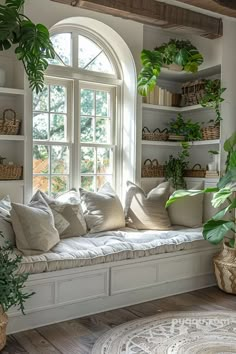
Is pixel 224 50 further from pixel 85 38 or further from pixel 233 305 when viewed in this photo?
pixel 233 305

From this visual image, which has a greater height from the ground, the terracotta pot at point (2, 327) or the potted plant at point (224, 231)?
the potted plant at point (224, 231)

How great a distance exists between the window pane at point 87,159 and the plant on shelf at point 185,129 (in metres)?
1.06

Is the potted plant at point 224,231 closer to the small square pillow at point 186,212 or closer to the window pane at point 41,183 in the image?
the small square pillow at point 186,212

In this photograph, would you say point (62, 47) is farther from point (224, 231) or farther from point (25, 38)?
point (224, 231)

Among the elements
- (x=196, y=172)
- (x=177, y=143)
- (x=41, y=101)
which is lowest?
(x=196, y=172)

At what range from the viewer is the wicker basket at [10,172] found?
11.4 feet

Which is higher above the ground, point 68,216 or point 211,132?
point 211,132

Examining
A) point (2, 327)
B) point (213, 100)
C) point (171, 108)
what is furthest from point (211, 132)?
point (2, 327)

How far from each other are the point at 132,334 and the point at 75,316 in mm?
543

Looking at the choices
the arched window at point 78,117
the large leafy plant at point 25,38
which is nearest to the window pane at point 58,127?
the arched window at point 78,117

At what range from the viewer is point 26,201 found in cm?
362

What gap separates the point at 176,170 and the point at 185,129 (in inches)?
20.6

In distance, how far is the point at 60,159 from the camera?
417 cm

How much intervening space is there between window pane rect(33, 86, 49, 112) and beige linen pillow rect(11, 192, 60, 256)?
135 centimetres
